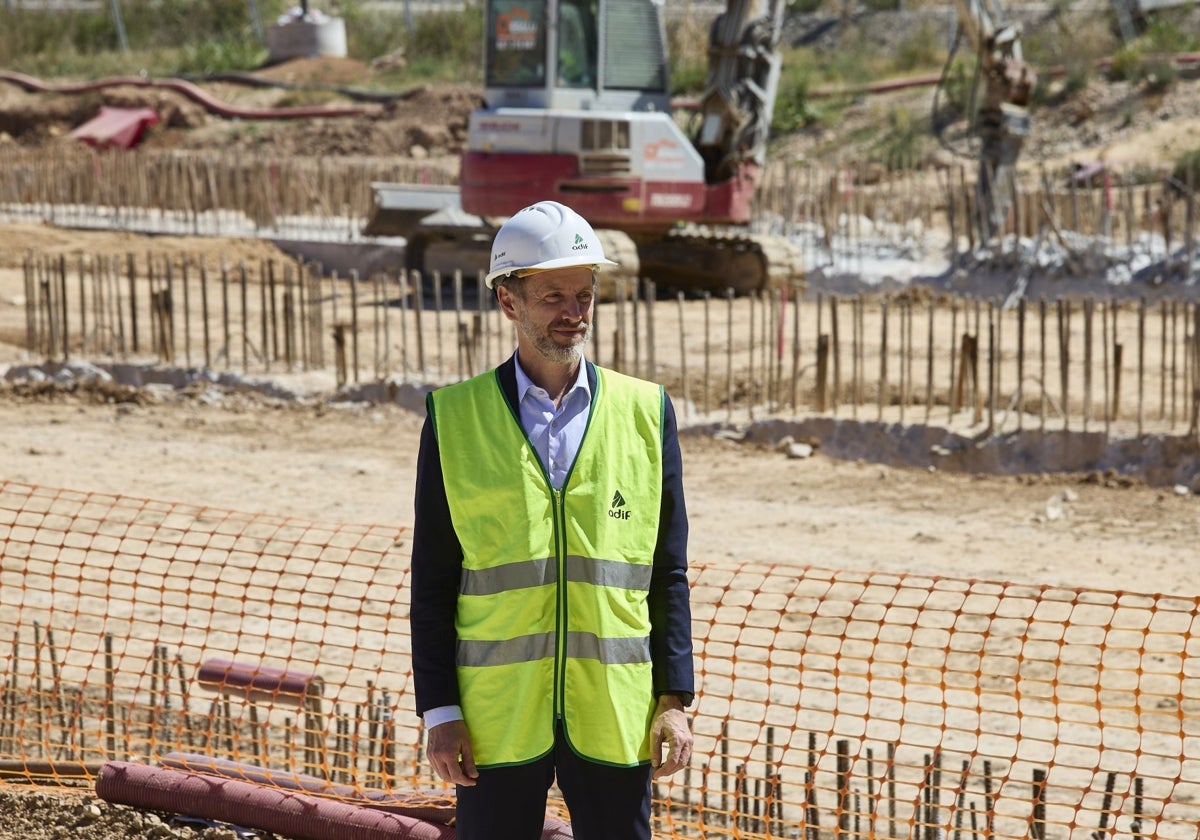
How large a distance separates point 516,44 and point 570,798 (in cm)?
1405

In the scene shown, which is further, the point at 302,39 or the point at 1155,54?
the point at 302,39

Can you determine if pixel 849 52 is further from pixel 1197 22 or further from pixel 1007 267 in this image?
pixel 1007 267

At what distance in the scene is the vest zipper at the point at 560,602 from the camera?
3.09 metres

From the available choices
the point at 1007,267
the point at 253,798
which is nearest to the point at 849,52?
the point at 1007,267

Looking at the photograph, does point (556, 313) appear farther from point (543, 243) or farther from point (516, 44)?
point (516, 44)

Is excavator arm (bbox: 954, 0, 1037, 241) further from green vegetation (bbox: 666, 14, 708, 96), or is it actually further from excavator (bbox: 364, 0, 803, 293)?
green vegetation (bbox: 666, 14, 708, 96)

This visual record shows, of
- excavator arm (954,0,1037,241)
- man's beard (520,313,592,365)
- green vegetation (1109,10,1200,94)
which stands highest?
green vegetation (1109,10,1200,94)

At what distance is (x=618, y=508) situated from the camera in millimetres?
3109

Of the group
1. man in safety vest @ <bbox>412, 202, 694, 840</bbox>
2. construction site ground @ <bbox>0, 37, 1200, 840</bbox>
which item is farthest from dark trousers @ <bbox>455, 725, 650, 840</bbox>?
construction site ground @ <bbox>0, 37, 1200, 840</bbox>

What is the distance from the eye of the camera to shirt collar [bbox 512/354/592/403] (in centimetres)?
319

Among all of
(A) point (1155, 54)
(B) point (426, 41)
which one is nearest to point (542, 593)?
(A) point (1155, 54)

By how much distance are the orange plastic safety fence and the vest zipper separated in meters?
1.60

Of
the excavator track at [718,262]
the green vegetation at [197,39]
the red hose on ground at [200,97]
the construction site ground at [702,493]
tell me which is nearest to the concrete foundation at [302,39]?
the green vegetation at [197,39]

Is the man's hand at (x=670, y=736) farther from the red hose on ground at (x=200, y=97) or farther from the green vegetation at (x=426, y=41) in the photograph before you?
the green vegetation at (x=426, y=41)
